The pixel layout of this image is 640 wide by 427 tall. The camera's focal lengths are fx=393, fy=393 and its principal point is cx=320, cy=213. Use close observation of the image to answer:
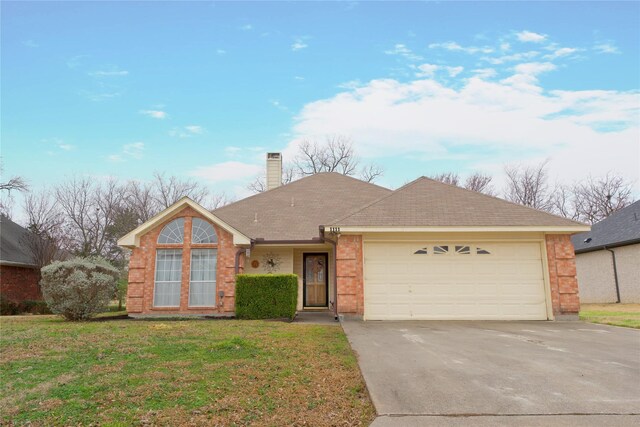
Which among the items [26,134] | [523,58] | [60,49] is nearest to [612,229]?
[523,58]

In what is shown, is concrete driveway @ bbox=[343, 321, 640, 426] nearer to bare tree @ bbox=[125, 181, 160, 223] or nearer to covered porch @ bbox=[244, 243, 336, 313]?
covered porch @ bbox=[244, 243, 336, 313]

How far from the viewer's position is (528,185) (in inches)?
1432

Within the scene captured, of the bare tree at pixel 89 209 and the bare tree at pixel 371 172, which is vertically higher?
the bare tree at pixel 371 172

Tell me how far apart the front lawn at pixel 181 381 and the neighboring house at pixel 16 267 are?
45.4 feet

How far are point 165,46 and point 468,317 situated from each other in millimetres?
12598

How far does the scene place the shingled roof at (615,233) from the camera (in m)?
18.2

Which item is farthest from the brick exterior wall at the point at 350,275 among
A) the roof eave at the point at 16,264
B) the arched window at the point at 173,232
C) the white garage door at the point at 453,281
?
the roof eave at the point at 16,264

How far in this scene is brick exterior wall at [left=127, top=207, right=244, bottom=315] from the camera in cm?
1254

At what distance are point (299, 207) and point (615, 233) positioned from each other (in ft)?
51.8

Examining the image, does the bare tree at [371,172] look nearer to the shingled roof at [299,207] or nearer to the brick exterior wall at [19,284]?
the shingled roof at [299,207]

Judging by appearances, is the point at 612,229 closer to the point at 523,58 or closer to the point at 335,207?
the point at 523,58

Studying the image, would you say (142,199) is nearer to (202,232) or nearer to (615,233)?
(202,232)

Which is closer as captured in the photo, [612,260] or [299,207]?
[299,207]

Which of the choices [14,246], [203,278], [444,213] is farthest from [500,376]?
[14,246]
